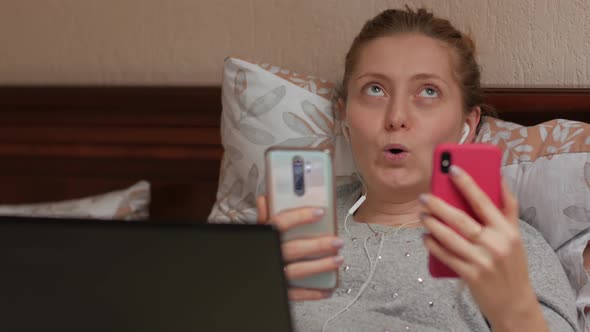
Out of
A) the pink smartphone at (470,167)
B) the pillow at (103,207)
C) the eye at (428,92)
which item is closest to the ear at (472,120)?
the eye at (428,92)

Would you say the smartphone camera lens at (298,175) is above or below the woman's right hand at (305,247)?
above

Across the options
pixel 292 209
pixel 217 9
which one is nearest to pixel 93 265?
pixel 292 209

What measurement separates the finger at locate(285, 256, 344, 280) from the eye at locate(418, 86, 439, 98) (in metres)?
0.51

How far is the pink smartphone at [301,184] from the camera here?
2.95 ft

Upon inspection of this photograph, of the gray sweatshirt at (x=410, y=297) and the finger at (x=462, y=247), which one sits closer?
the finger at (x=462, y=247)

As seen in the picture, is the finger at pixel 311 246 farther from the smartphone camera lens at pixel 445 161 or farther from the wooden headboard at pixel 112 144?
the wooden headboard at pixel 112 144

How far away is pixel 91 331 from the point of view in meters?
0.68

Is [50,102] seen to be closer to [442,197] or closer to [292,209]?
[292,209]

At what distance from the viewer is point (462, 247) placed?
2.63ft

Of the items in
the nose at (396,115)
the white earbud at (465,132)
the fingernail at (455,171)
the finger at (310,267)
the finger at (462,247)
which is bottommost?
the finger at (310,267)

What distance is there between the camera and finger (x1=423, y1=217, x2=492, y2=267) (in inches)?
31.6

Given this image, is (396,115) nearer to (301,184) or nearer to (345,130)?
(345,130)

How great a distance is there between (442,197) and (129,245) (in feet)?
1.21

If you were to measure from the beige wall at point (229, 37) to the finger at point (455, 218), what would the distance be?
33.8 inches
